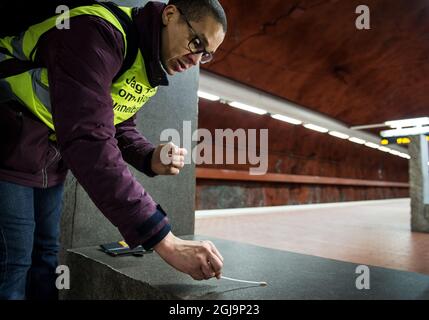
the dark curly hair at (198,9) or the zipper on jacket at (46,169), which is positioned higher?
the dark curly hair at (198,9)

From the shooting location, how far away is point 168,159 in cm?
144

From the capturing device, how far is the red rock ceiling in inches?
165

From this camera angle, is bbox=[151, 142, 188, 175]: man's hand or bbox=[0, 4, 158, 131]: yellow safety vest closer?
bbox=[0, 4, 158, 131]: yellow safety vest

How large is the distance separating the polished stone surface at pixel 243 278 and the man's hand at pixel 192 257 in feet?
0.52

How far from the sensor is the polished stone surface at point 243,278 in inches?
43.6

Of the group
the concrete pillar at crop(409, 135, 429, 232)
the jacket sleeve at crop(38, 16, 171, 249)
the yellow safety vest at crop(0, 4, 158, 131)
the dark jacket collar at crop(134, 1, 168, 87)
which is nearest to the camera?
the jacket sleeve at crop(38, 16, 171, 249)

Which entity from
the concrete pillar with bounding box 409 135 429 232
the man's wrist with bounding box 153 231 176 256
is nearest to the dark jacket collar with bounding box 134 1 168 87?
the man's wrist with bounding box 153 231 176 256

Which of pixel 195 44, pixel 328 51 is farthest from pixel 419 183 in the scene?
pixel 195 44

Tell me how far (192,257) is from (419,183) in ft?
16.1

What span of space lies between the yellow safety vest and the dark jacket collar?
28 millimetres

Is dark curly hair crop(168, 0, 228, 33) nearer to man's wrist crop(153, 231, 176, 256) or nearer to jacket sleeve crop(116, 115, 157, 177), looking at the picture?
jacket sleeve crop(116, 115, 157, 177)

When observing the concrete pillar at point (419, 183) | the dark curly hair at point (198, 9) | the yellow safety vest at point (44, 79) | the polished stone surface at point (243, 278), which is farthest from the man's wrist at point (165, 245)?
the concrete pillar at point (419, 183)

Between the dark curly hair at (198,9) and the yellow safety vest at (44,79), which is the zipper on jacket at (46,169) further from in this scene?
the dark curly hair at (198,9)

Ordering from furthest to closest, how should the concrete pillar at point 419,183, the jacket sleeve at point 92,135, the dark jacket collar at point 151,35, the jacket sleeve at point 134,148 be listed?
the concrete pillar at point 419,183, the jacket sleeve at point 134,148, the dark jacket collar at point 151,35, the jacket sleeve at point 92,135
